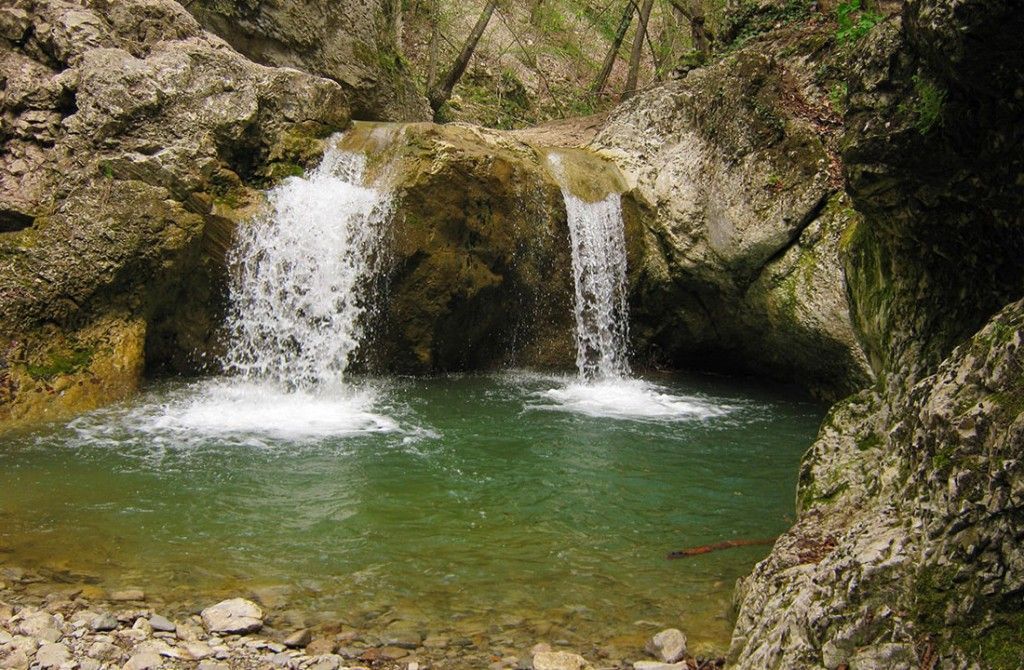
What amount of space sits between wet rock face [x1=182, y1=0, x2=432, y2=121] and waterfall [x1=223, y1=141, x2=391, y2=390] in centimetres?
415

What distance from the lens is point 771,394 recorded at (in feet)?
33.6

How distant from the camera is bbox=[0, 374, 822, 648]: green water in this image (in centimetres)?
405

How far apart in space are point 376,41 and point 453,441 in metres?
9.10

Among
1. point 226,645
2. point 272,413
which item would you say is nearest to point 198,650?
point 226,645

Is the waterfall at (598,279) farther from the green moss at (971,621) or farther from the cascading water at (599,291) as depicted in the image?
the green moss at (971,621)

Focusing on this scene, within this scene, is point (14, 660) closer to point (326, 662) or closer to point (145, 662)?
point (145, 662)

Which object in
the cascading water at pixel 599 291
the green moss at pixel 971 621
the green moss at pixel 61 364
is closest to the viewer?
the green moss at pixel 971 621

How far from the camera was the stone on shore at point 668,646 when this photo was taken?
3.47 metres

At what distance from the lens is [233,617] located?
12.0 ft

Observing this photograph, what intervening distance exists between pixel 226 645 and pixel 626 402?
6317 mm

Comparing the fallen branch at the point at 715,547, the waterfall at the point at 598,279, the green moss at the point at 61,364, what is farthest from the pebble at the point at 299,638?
the waterfall at the point at 598,279

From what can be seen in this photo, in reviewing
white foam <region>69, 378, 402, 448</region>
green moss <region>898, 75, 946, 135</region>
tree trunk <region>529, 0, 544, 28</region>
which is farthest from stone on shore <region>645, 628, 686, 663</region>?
tree trunk <region>529, 0, 544, 28</region>

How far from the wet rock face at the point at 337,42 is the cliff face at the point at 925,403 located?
10616mm

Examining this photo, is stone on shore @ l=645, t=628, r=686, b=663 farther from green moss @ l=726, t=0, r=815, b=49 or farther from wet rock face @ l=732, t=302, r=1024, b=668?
green moss @ l=726, t=0, r=815, b=49
